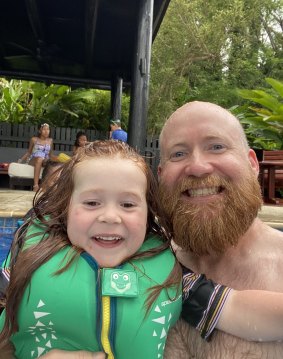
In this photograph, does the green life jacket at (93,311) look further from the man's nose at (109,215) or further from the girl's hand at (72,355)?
the man's nose at (109,215)

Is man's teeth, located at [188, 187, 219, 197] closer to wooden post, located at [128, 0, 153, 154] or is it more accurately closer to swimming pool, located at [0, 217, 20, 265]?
swimming pool, located at [0, 217, 20, 265]

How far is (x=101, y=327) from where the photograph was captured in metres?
1.15

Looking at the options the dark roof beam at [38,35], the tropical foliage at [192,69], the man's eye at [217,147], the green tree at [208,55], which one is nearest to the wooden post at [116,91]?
the dark roof beam at [38,35]

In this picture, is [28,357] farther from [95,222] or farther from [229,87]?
[229,87]

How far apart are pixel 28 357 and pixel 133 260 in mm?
411

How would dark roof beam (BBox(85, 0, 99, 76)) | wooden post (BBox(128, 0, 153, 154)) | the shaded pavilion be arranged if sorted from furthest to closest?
dark roof beam (BBox(85, 0, 99, 76)), the shaded pavilion, wooden post (BBox(128, 0, 153, 154))

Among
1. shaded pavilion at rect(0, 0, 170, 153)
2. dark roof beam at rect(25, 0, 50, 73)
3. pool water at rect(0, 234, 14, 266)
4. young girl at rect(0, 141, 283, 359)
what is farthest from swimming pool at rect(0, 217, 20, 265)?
dark roof beam at rect(25, 0, 50, 73)

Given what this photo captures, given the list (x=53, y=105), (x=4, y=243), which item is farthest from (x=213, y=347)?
(x=53, y=105)

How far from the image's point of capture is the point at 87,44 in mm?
7801

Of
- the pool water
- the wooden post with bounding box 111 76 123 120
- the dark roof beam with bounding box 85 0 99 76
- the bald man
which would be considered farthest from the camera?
the wooden post with bounding box 111 76 123 120

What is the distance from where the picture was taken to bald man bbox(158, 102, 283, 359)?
1332mm

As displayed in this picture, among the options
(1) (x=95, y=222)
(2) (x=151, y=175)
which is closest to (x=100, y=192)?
(1) (x=95, y=222)

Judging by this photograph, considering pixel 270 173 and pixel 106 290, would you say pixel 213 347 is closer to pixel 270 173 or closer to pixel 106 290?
pixel 106 290

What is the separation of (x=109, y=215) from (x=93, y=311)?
259 millimetres
